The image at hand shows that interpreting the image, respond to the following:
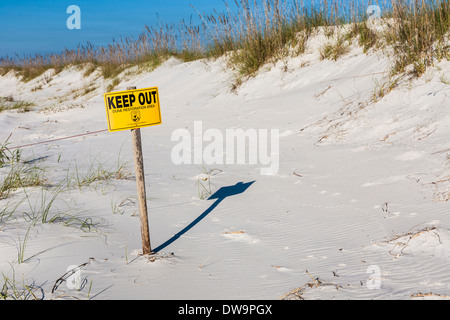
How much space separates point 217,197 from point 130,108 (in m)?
1.60

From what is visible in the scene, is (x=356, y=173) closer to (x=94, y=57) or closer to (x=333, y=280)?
(x=333, y=280)

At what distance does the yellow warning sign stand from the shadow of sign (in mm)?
895

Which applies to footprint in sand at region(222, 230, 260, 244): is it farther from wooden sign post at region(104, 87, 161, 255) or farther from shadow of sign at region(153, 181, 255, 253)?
wooden sign post at region(104, 87, 161, 255)

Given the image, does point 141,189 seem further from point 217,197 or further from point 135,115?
point 217,197

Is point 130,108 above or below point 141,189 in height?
above

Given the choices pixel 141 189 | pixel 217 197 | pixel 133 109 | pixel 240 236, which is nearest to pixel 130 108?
pixel 133 109

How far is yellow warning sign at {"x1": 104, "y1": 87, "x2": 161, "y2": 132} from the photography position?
97.4 inches

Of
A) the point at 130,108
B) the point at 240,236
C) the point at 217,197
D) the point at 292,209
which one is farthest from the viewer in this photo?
the point at 217,197

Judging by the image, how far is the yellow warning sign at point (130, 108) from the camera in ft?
8.12

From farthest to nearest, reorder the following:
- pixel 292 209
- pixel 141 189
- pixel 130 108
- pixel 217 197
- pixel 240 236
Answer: pixel 217 197, pixel 292 209, pixel 240 236, pixel 141 189, pixel 130 108

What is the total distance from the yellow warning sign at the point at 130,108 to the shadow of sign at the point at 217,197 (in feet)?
2.94

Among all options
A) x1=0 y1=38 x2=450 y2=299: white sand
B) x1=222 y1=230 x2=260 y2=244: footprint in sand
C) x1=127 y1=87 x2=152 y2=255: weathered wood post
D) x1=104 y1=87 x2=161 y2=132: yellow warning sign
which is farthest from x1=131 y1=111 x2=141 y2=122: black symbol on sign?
x1=222 y1=230 x2=260 y2=244: footprint in sand

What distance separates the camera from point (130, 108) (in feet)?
8.23

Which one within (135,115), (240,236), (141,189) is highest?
(135,115)
